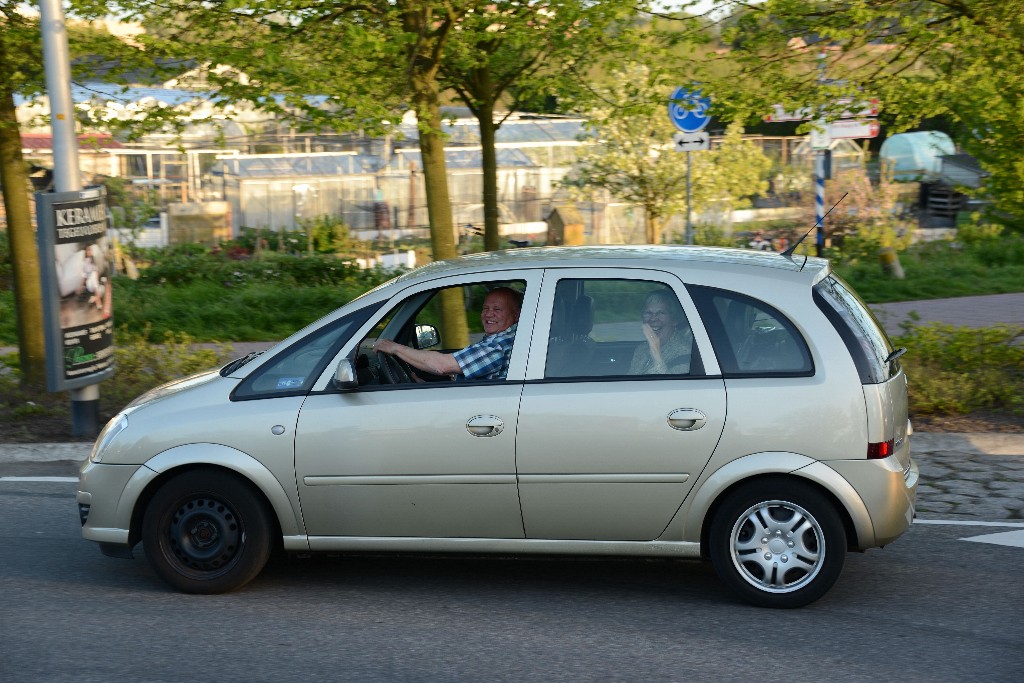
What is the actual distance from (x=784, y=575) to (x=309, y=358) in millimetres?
2371

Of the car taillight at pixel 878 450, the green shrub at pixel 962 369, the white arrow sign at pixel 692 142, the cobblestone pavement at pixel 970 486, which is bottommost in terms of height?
the cobblestone pavement at pixel 970 486

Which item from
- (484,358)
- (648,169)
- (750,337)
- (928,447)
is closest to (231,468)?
(484,358)

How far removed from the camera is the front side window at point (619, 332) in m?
5.75

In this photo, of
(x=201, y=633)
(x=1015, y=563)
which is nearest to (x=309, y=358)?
(x=201, y=633)

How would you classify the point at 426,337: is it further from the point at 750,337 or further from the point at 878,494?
the point at 878,494

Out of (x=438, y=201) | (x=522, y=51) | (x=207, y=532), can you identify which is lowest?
(x=207, y=532)

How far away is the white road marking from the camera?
6.82 metres

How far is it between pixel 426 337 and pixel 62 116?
4408 mm

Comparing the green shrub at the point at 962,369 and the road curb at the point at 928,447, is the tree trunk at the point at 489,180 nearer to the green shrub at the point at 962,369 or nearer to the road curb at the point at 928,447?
the green shrub at the point at 962,369

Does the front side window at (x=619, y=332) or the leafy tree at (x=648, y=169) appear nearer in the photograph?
the front side window at (x=619, y=332)

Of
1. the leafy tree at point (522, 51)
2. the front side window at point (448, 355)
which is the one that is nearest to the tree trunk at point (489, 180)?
the leafy tree at point (522, 51)

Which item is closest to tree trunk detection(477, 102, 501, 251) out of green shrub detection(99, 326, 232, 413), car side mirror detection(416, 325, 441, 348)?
green shrub detection(99, 326, 232, 413)

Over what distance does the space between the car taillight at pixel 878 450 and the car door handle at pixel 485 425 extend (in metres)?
1.59

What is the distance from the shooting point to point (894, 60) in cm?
1113
